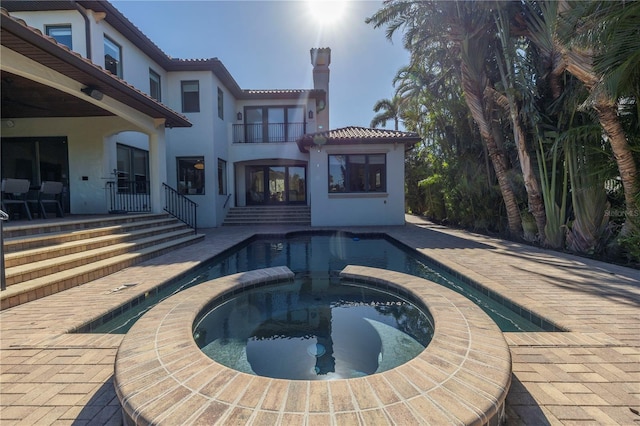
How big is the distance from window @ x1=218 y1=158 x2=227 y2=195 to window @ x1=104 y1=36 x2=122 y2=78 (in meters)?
5.53

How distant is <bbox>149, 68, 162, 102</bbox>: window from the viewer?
40.4 feet

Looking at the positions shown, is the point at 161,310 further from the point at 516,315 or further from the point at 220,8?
the point at 220,8

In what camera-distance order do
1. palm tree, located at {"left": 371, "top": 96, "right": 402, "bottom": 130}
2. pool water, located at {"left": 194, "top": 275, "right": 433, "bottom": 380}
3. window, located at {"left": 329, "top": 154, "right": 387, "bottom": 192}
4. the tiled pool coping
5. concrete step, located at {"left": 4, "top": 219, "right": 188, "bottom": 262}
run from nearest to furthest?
the tiled pool coping < pool water, located at {"left": 194, "top": 275, "right": 433, "bottom": 380} < concrete step, located at {"left": 4, "top": 219, "right": 188, "bottom": 262} < window, located at {"left": 329, "top": 154, "right": 387, "bottom": 192} < palm tree, located at {"left": 371, "top": 96, "right": 402, "bottom": 130}

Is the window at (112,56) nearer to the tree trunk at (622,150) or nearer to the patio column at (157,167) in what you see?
the patio column at (157,167)

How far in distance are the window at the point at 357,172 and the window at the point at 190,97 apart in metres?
7.00

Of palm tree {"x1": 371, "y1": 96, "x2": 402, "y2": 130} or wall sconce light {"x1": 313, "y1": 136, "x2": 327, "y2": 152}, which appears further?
palm tree {"x1": 371, "y1": 96, "x2": 402, "y2": 130}

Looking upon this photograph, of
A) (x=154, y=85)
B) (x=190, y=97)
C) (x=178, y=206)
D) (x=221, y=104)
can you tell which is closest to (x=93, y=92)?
(x=178, y=206)

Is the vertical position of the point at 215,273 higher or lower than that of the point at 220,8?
lower

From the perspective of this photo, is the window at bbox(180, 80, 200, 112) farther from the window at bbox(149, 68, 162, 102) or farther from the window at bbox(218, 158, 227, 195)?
the window at bbox(218, 158, 227, 195)

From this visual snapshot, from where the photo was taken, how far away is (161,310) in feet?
11.2

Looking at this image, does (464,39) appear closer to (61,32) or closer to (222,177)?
(222,177)

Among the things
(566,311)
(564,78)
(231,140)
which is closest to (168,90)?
(231,140)

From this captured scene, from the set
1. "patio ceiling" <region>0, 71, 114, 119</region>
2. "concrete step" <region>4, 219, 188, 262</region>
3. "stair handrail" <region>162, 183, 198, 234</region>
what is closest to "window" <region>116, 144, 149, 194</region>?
"stair handrail" <region>162, 183, 198, 234</region>

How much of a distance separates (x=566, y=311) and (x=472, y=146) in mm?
9334
